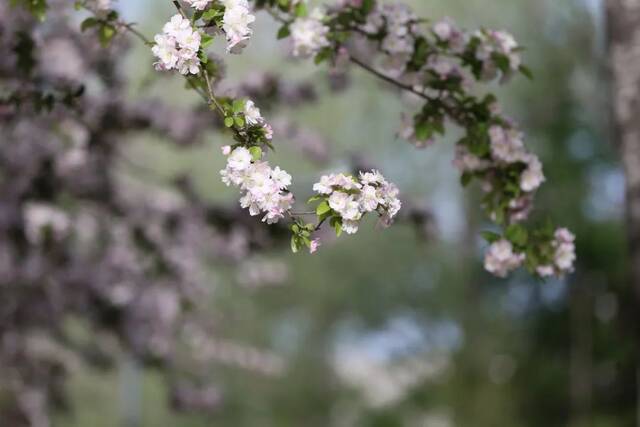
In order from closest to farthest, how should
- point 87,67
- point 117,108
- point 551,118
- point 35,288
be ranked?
1. point 117,108
2. point 87,67
3. point 35,288
4. point 551,118

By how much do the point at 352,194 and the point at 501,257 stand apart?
100 cm

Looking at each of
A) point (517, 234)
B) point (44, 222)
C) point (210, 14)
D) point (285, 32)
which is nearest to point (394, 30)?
point (285, 32)

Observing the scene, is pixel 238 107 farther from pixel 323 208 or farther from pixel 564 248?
pixel 564 248

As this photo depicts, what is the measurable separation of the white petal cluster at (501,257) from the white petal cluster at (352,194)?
36.4 inches

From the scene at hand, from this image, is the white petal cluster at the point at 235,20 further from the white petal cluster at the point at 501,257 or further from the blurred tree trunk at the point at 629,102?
the blurred tree trunk at the point at 629,102

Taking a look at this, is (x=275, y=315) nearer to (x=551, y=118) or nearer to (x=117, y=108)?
(x=551, y=118)

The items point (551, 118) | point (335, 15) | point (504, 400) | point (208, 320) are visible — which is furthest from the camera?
point (551, 118)

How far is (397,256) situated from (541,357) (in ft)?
11.0

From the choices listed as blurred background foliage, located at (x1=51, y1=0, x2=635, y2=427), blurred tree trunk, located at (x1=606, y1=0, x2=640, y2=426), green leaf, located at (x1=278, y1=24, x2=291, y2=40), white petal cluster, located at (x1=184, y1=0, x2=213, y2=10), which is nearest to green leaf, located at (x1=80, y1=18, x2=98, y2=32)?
green leaf, located at (x1=278, y1=24, x2=291, y2=40)

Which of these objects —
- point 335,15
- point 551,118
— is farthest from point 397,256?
point 335,15

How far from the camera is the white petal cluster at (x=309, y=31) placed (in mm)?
2875

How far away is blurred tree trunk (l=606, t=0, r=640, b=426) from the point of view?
11.8 feet

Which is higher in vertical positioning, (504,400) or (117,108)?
(504,400)

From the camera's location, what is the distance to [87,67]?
619cm
